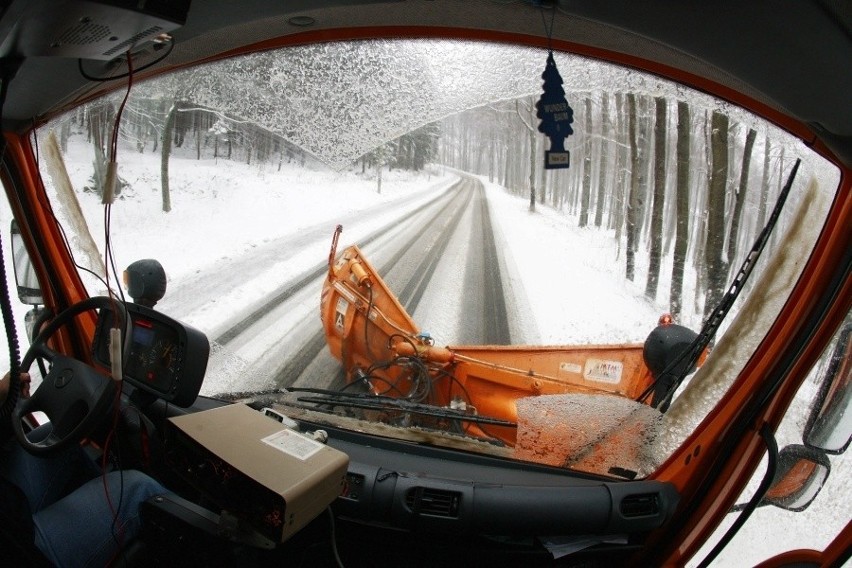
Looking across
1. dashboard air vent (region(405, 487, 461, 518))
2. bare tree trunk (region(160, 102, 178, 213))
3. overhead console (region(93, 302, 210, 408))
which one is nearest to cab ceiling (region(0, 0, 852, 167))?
overhead console (region(93, 302, 210, 408))

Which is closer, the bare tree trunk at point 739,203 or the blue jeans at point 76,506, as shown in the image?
the blue jeans at point 76,506

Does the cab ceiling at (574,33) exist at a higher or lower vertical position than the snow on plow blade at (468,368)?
higher

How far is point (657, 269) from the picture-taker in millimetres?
3270

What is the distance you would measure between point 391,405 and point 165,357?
3.09 ft

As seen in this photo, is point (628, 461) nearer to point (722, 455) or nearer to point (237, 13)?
point (722, 455)

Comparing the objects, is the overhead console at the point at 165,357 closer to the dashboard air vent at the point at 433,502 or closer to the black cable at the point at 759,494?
→ the dashboard air vent at the point at 433,502

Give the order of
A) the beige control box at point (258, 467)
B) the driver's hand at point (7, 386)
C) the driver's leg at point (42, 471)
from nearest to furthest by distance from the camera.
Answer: the beige control box at point (258, 467) → the driver's hand at point (7, 386) → the driver's leg at point (42, 471)

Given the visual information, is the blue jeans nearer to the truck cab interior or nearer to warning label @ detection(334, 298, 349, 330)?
the truck cab interior

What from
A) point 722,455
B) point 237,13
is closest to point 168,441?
point 237,13

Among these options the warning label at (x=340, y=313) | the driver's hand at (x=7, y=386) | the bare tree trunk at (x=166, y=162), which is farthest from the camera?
the bare tree trunk at (x=166, y=162)

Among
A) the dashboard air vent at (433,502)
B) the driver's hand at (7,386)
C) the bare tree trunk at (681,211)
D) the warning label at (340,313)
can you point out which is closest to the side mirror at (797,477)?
the bare tree trunk at (681,211)

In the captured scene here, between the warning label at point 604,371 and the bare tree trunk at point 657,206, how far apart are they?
0.86 meters

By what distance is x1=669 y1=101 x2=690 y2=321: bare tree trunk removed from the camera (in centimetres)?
240

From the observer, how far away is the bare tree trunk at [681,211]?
7.86ft
